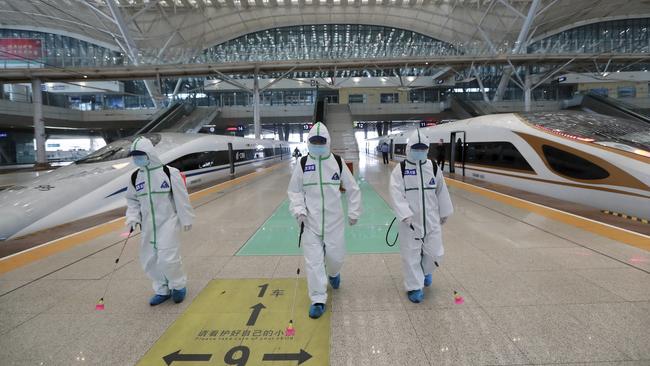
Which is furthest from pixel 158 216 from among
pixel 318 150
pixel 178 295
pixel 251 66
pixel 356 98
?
pixel 356 98

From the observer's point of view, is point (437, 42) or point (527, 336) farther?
Answer: point (437, 42)

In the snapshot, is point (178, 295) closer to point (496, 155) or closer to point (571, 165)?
point (571, 165)

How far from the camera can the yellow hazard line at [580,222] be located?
464cm

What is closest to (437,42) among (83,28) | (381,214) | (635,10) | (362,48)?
(362,48)

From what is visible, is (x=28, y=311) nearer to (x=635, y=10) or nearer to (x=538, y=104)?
(x=538, y=104)

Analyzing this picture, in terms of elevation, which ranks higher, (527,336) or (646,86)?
(646,86)

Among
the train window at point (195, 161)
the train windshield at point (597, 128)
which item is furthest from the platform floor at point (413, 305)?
the train window at point (195, 161)

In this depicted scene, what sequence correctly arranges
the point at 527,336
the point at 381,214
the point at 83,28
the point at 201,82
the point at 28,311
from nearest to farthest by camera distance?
1. the point at 527,336
2. the point at 28,311
3. the point at 381,214
4. the point at 83,28
5. the point at 201,82

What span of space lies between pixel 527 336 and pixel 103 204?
27.9 feet

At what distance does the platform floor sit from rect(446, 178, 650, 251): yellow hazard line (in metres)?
0.16

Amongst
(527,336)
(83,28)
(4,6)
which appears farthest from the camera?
(83,28)

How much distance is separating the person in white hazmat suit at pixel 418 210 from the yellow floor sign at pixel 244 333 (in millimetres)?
920

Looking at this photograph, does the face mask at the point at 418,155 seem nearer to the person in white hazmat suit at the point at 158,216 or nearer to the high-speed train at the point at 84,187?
the person in white hazmat suit at the point at 158,216

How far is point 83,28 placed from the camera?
36500mm
